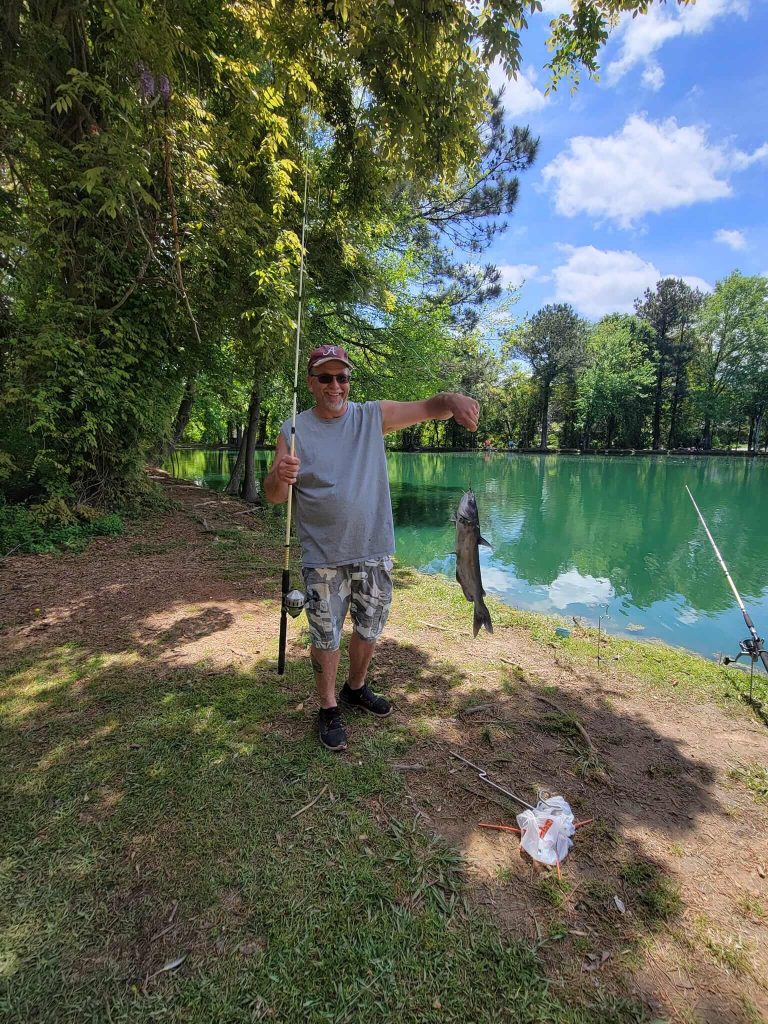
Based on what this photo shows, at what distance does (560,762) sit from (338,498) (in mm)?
2017

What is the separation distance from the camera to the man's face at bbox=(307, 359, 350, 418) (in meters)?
2.54

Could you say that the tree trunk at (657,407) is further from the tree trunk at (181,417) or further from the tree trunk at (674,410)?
the tree trunk at (181,417)

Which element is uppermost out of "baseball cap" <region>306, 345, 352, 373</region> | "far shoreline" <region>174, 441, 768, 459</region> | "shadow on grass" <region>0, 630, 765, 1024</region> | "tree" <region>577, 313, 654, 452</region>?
"tree" <region>577, 313, 654, 452</region>

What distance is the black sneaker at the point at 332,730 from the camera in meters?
2.71

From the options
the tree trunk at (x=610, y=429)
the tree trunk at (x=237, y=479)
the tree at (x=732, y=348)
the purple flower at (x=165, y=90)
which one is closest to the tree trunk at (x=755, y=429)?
the tree at (x=732, y=348)

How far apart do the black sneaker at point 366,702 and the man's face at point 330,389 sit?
1817 mm

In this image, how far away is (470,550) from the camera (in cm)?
316

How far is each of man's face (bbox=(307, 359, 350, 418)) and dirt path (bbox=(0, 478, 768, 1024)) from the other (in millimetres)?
1949

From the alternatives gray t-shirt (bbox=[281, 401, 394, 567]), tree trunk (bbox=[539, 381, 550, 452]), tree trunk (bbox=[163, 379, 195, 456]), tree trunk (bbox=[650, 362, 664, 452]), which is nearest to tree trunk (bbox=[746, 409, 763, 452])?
tree trunk (bbox=[650, 362, 664, 452])

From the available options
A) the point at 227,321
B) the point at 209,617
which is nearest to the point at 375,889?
the point at 209,617

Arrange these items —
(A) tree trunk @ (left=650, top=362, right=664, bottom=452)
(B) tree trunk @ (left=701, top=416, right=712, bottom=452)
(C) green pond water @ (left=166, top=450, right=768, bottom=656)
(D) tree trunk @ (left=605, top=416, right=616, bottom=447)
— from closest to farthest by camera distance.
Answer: (C) green pond water @ (left=166, top=450, right=768, bottom=656) → (B) tree trunk @ (left=701, top=416, right=712, bottom=452) → (A) tree trunk @ (left=650, top=362, right=664, bottom=452) → (D) tree trunk @ (left=605, top=416, right=616, bottom=447)

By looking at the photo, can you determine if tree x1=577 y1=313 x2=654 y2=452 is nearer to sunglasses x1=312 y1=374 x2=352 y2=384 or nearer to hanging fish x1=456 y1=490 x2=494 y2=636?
hanging fish x1=456 y1=490 x2=494 y2=636

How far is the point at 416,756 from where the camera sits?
2727 mm

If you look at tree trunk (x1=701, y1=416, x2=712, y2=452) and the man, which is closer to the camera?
the man
